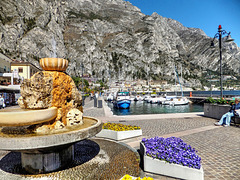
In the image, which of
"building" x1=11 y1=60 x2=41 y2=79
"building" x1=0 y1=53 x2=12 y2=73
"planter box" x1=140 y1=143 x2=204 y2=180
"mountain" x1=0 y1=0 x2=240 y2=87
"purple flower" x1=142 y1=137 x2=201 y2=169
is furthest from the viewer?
"mountain" x1=0 y1=0 x2=240 y2=87

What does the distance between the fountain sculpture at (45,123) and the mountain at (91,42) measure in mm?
92290

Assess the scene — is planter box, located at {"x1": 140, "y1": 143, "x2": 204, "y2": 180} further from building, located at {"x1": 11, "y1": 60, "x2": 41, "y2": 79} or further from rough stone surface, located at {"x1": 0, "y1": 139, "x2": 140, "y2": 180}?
building, located at {"x1": 11, "y1": 60, "x2": 41, "y2": 79}

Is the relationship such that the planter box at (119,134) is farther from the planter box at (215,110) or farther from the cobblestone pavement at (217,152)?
the planter box at (215,110)

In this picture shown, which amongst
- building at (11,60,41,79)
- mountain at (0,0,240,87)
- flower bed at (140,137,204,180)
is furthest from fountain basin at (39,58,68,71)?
mountain at (0,0,240,87)

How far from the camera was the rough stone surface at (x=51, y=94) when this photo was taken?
378 cm

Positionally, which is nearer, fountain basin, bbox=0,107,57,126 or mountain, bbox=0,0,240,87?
fountain basin, bbox=0,107,57,126

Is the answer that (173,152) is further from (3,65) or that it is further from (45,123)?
(3,65)

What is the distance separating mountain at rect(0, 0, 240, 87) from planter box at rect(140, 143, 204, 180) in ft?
304

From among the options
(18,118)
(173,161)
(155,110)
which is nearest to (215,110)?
(173,161)

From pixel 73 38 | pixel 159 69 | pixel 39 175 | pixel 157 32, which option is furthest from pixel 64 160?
pixel 157 32

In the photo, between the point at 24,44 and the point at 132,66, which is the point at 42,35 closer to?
the point at 24,44

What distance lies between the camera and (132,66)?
165 m

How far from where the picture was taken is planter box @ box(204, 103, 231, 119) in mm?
11031

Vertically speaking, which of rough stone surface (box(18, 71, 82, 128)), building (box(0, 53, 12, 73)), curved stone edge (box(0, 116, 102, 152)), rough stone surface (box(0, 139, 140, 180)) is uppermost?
building (box(0, 53, 12, 73))
